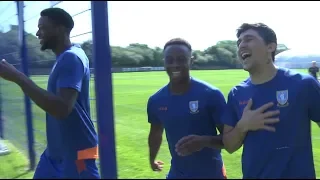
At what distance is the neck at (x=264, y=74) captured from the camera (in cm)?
213

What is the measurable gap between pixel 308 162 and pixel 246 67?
1.78ft

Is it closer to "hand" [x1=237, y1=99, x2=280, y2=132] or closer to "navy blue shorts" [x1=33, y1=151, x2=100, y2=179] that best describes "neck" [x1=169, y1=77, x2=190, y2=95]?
"hand" [x1=237, y1=99, x2=280, y2=132]

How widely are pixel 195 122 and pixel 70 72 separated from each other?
2.49 ft

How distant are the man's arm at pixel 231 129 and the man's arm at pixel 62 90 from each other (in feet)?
2.66

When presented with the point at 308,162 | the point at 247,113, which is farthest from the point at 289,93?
the point at 308,162

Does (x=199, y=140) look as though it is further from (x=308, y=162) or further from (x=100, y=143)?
(x=100, y=143)

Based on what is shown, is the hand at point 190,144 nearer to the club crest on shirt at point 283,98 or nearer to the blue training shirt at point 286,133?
the blue training shirt at point 286,133

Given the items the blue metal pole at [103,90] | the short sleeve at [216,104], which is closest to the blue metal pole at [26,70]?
the short sleeve at [216,104]

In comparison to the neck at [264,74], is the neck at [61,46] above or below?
above

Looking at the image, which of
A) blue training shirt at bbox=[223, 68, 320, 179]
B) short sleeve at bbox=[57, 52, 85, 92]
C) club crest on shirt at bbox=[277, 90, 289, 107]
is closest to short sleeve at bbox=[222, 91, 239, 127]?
blue training shirt at bbox=[223, 68, 320, 179]

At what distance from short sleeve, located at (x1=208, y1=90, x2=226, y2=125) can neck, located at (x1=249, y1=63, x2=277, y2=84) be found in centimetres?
35

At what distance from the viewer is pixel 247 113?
2.07 metres

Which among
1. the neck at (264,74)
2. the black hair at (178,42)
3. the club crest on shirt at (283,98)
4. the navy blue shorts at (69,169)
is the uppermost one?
the black hair at (178,42)

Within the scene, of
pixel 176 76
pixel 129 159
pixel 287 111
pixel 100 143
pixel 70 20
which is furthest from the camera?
pixel 129 159
